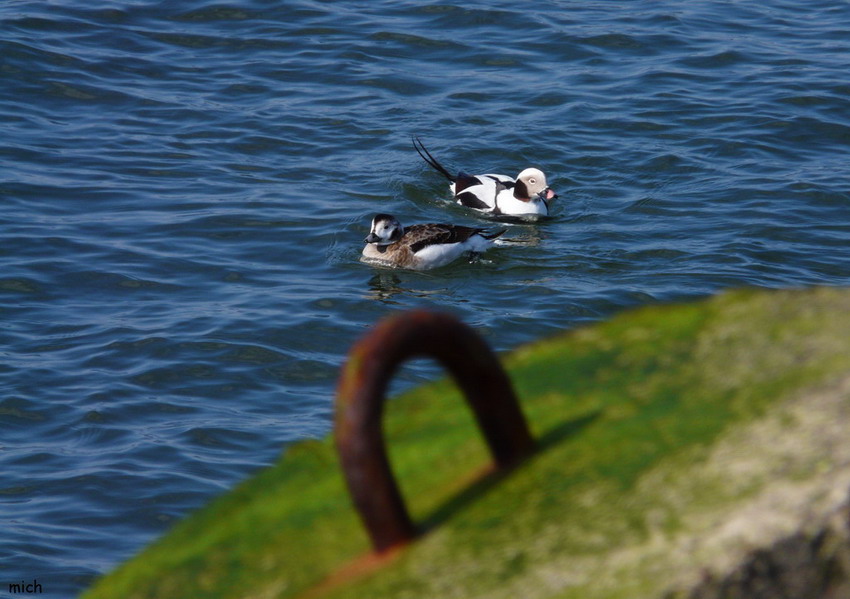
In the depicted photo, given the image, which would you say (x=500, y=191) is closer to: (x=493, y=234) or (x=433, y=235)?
(x=493, y=234)

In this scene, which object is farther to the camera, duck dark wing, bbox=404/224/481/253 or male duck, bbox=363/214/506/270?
duck dark wing, bbox=404/224/481/253

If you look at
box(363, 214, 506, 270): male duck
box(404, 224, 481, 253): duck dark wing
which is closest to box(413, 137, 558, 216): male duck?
box(363, 214, 506, 270): male duck

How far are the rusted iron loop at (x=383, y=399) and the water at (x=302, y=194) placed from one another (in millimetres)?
5492

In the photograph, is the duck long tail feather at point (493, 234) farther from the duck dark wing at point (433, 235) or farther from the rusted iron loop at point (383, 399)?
the rusted iron loop at point (383, 399)

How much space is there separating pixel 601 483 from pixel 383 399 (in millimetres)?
338

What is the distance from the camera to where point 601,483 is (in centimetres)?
179

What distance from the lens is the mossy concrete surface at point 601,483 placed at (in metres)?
1.62

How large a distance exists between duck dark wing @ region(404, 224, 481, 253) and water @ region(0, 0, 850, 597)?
40 cm

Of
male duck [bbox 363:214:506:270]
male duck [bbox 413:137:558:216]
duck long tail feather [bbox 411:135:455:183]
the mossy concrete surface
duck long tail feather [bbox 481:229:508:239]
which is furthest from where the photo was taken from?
duck long tail feather [bbox 411:135:455:183]

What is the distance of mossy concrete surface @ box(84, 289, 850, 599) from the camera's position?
5.31 feet

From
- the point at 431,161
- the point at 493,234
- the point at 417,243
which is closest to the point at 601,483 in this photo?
the point at 417,243

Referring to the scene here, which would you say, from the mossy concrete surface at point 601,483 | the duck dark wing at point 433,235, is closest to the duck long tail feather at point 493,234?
the duck dark wing at point 433,235

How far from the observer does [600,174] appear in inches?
594

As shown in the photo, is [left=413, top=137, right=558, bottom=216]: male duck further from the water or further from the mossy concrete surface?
the mossy concrete surface
